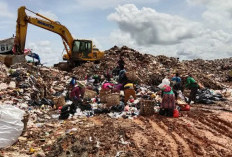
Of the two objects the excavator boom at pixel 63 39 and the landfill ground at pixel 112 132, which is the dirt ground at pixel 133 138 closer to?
the landfill ground at pixel 112 132

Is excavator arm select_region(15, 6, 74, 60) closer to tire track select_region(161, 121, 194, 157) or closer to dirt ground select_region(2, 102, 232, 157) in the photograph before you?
dirt ground select_region(2, 102, 232, 157)

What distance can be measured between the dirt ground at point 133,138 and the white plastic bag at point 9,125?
184mm

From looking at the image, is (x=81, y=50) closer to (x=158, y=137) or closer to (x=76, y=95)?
(x=76, y=95)

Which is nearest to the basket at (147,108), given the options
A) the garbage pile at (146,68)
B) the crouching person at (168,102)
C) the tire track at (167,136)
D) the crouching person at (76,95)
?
the crouching person at (168,102)

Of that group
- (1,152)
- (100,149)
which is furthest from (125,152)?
(1,152)

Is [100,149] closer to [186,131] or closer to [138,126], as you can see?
[138,126]

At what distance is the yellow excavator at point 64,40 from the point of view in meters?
15.4

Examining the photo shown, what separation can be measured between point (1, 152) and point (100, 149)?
204cm

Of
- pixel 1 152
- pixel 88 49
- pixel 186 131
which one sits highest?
pixel 88 49

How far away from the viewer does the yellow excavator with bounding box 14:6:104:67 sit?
50.7 feet

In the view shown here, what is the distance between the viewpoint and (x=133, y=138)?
19.3 ft

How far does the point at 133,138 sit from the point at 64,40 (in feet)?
43.7

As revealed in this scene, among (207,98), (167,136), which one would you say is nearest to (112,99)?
(167,136)

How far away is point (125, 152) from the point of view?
16.9 ft
